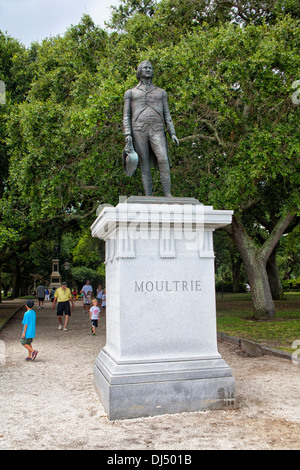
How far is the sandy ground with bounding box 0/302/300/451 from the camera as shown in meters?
4.42

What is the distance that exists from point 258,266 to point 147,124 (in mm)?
12085

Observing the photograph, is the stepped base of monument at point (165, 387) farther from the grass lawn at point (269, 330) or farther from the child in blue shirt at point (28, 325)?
the grass lawn at point (269, 330)

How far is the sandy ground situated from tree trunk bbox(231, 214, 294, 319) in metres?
8.68

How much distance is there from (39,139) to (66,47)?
5.28m

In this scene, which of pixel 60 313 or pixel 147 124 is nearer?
pixel 147 124

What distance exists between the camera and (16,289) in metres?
45.9

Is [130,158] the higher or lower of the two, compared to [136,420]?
higher

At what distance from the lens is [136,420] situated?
5211 millimetres

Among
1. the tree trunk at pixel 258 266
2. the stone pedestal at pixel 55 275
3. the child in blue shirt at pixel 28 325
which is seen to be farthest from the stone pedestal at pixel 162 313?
the stone pedestal at pixel 55 275

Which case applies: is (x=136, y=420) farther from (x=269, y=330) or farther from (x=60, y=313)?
(x=60, y=313)

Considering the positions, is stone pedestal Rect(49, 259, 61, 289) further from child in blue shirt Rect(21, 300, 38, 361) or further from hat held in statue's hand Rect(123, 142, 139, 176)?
hat held in statue's hand Rect(123, 142, 139, 176)

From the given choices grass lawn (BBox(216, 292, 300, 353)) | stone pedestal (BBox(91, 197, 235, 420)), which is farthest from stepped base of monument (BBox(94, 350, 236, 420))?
grass lawn (BBox(216, 292, 300, 353))

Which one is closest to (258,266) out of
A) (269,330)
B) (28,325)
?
(269,330)
